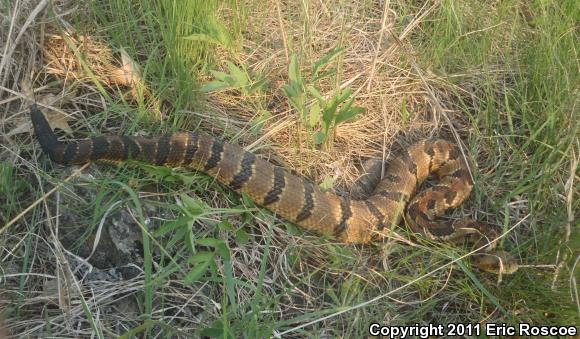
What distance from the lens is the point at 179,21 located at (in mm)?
4312

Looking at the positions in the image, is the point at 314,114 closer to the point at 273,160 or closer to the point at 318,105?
the point at 318,105

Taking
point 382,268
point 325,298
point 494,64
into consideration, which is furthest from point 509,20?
point 325,298

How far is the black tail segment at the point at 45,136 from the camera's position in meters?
3.81

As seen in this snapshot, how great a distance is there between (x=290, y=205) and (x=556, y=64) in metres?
2.48

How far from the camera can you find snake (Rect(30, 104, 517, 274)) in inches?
156

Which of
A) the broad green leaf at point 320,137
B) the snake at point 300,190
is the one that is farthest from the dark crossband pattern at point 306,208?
the broad green leaf at point 320,137

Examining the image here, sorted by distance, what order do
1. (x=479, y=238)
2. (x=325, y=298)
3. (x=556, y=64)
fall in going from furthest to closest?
(x=556, y=64) < (x=479, y=238) < (x=325, y=298)

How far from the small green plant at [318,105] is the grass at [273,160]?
0.17 meters

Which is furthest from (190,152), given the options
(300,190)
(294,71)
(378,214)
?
(378,214)

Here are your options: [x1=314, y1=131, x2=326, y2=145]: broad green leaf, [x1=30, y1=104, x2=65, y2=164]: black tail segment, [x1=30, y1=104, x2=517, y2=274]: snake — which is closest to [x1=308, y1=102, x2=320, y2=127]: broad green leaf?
[x1=314, y1=131, x2=326, y2=145]: broad green leaf

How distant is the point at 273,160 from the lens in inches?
181

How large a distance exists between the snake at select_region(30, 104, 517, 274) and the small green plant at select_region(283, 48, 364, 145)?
0.44 m

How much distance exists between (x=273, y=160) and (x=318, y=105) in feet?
2.01

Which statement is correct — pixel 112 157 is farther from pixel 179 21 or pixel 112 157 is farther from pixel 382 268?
pixel 382 268
